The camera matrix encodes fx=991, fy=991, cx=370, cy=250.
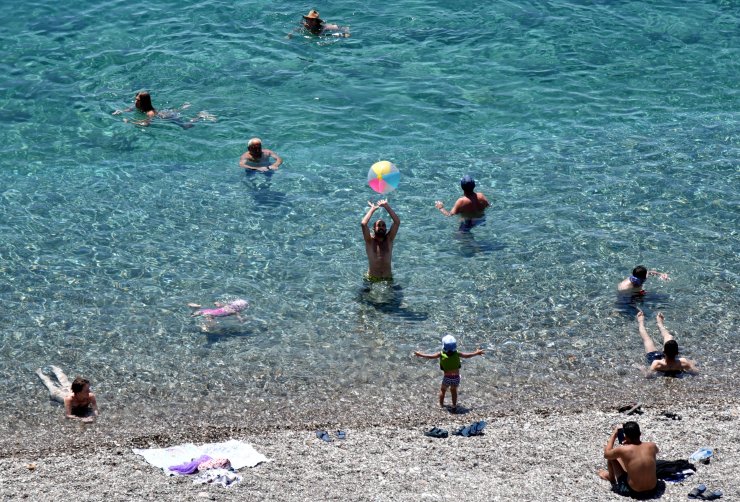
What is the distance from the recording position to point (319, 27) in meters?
25.7

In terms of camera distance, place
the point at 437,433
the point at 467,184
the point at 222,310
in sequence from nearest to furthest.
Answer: the point at 437,433 < the point at 222,310 < the point at 467,184

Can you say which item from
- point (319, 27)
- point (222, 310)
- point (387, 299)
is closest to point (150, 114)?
point (319, 27)

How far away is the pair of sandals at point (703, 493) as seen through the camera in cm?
1173

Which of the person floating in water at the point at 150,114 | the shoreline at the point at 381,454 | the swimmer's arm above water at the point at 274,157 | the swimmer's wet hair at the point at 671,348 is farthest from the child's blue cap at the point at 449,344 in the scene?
the person floating in water at the point at 150,114

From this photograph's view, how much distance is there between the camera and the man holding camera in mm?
11953

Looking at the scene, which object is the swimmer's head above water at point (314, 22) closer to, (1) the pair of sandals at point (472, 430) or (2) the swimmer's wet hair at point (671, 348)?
(2) the swimmer's wet hair at point (671, 348)

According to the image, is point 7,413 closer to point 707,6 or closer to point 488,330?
point 488,330

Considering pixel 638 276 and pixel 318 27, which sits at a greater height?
pixel 318 27

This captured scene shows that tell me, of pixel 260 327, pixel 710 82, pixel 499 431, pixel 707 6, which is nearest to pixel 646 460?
pixel 499 431

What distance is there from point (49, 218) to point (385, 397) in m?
8.30

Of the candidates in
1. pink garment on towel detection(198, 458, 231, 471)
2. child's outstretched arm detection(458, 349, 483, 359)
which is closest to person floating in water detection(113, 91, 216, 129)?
child's outstretched arm detection(458, 349, 483, 359)

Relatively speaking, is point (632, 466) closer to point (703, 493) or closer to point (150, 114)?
point (703, 493)

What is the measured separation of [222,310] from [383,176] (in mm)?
3533

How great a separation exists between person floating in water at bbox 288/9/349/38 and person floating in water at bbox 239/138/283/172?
587 cm
